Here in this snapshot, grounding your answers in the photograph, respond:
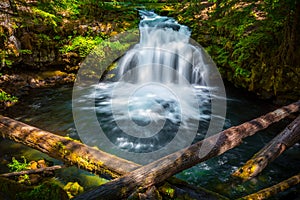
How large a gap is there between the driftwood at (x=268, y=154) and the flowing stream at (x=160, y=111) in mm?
287

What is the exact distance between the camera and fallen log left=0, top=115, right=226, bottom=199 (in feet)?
10.3

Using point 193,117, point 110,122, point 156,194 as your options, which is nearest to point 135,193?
point 156,194

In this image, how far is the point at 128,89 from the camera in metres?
10.1

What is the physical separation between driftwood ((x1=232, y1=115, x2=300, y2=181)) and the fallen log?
128 centimetres

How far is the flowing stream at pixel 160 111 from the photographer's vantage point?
4.76 meters

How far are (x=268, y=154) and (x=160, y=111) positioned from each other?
4372mm

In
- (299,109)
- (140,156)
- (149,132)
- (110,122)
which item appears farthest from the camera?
(110,122)

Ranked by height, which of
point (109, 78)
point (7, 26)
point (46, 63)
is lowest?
point (109, 78)

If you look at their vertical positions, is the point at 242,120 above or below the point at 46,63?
below

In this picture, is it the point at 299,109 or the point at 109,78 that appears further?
the point at 109,78

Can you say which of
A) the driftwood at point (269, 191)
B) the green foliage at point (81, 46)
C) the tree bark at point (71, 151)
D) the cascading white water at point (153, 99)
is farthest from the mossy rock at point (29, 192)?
the green foliage at point (81, 46)

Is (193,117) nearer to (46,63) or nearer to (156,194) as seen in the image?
(156,194)

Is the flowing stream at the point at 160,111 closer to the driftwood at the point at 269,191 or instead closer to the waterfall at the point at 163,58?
the waterfall at the point at 163,58

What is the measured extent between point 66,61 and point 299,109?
30.6ft
